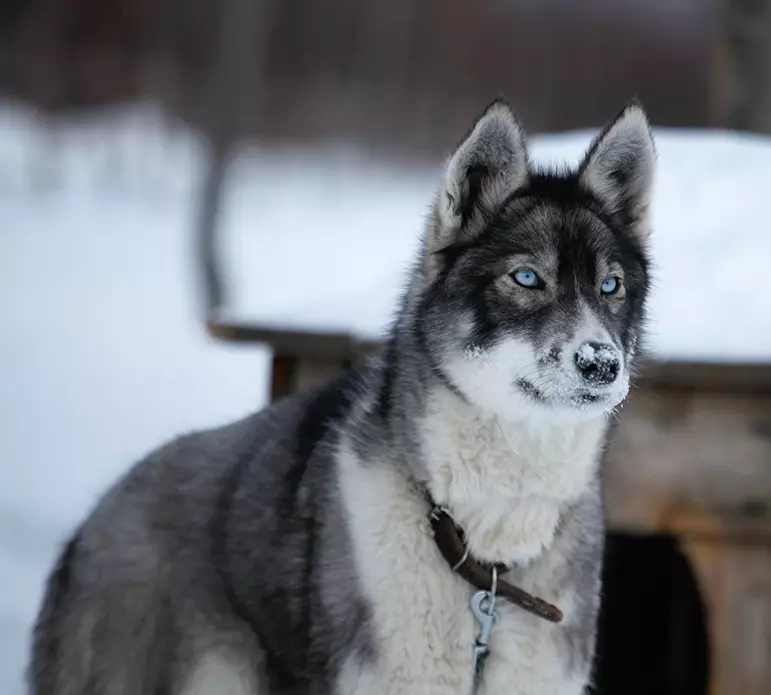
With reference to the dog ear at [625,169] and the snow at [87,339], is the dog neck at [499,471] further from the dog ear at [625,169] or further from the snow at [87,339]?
the snow at [87,339]

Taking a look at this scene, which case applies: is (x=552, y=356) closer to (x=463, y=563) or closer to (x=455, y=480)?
(x=455, y=480)

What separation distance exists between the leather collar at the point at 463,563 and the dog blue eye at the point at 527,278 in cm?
53

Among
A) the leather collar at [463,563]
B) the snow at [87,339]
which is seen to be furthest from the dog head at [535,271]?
the snow at [87,339]

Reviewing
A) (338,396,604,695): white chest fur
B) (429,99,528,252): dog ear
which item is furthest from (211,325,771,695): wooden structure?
(429,99,528,252): dog ear

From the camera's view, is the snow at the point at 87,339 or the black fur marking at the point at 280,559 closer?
the black fur marking at the point at 280,559

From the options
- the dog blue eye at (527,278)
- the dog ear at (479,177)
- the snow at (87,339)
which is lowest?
the snow at (87,339)

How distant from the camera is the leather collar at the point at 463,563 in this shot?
2281 millimetres

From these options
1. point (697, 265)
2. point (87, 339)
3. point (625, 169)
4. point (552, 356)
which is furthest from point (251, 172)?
point (552, 356)

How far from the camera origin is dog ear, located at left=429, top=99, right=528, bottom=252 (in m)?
2.25

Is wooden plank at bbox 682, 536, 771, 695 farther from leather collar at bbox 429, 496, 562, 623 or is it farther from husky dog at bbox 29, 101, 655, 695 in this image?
leather collar at bbox 429, 496, 562, 623

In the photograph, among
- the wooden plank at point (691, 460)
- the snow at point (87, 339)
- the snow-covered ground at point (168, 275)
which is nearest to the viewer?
the wooden plank at point (691, 460)

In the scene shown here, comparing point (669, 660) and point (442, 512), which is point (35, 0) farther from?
point (442, 512)

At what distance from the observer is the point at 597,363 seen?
2039mm

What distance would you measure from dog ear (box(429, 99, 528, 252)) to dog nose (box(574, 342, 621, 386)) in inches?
17.9
